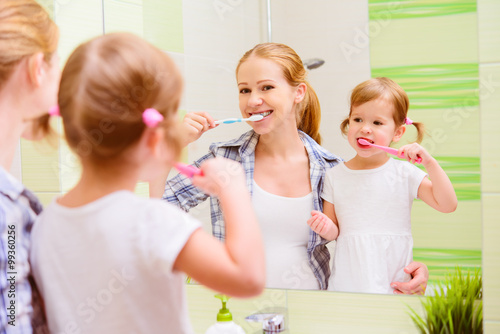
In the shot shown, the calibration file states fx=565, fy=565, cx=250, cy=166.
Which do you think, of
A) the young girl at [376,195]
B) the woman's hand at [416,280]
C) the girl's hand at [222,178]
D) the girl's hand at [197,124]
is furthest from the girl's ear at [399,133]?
the girl's hand at [222,178]

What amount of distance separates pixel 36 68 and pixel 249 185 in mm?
565

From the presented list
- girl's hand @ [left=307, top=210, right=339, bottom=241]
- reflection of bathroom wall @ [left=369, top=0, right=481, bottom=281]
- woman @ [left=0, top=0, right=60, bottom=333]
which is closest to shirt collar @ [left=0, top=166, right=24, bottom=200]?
woman @ [left=0, top=0, right=60, bottom=333]

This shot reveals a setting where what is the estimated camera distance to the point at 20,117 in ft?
2.65

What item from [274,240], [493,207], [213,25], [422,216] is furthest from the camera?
[213,25]

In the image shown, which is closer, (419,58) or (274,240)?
(419,58)

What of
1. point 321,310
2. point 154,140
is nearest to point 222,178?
point 154,140

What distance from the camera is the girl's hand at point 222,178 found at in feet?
2.18

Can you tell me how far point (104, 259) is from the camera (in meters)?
0.63

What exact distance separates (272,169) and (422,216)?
0.33 metres

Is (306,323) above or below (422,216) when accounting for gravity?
below

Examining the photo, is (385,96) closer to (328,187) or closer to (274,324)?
(328,187)

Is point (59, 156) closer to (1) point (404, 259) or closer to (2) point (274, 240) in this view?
(2) point (274, 240)

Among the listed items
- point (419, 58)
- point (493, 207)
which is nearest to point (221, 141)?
point (419, 58)

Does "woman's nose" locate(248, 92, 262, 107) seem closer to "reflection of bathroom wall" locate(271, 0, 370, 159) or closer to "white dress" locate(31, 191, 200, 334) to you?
"reflection of bathroom wall" locate(271, 0, 370, 159)
